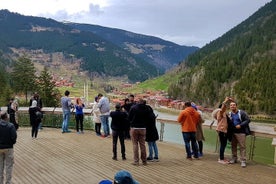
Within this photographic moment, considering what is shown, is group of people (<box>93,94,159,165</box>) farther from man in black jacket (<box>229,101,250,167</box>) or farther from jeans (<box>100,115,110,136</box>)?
jeans (<box>100,115,110,136</box>)

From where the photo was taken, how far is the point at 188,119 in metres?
12.1

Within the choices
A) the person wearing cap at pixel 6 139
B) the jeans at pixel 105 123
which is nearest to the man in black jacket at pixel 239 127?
the person wearing cap at pixel 6 139

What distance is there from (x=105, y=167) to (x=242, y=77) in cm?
12606

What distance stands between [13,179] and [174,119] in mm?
8029

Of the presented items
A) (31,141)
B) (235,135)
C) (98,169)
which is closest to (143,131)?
(98,169)

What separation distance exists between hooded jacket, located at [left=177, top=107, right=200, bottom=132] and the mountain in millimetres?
100313

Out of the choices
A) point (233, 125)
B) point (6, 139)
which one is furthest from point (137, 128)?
point (6, 139)

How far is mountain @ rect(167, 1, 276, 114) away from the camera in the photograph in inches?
4530

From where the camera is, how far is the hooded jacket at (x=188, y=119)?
39.6ft

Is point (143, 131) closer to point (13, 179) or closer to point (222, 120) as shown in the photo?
point (222, 120)

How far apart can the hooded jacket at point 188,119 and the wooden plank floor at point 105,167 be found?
0.93 metres

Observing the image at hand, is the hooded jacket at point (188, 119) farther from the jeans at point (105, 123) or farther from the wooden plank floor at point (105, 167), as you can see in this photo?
the jeans at point (105, 123)

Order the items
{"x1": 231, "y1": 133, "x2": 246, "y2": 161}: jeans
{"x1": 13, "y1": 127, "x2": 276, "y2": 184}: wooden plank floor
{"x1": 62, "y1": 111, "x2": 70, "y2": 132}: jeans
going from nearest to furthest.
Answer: {"x1": 13, "y1": 127, "x2": 276, "y2": 184}: wooden plank floor, {"x1": 231, "y1": 133, "x2": 246, "y2": 161}: jeans, {"x1": 62, "y1": 111, "x2": 70, "y2": 132}: jeans

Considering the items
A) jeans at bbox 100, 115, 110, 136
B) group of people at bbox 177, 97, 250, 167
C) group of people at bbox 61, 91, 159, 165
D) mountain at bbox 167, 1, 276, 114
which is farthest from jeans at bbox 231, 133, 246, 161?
mountain at bbox 167, 1, 276, 114
